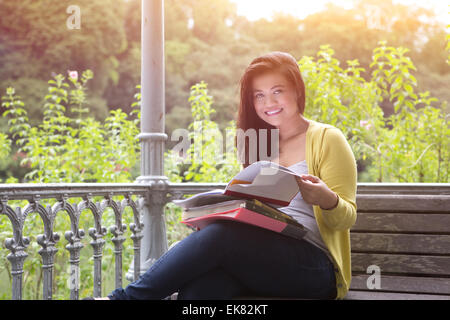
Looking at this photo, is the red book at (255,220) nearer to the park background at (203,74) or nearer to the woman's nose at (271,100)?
the woman's nose at (271,100)

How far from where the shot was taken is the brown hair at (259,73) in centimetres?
181

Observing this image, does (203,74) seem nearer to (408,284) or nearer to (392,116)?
(392,116)

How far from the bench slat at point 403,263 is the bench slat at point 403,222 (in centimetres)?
11

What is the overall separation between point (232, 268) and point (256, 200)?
0.24 meters

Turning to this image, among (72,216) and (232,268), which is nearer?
(232,268)

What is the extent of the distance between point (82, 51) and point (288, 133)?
37.3 feet

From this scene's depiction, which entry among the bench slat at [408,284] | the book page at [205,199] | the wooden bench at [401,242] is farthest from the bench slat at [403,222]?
the book page at [205,199]

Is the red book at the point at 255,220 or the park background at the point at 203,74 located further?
the park background at the point at 203,74

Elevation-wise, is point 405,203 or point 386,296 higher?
point 405,203

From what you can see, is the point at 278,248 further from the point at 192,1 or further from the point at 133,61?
the point at 192,1

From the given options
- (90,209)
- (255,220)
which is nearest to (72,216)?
(90,209)

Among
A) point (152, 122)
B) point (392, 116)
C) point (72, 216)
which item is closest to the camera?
point (72, 216)

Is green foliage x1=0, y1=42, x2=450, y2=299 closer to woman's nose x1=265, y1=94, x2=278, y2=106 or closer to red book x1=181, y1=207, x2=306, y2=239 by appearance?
woman's nose x1=265, y1=94, x2=278, y2=106

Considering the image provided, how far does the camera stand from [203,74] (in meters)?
14.3
